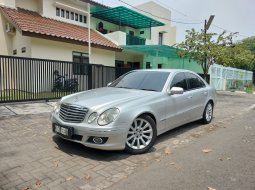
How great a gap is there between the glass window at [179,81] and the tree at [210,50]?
11938 millimetres

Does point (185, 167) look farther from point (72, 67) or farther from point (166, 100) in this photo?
point (72, 67)

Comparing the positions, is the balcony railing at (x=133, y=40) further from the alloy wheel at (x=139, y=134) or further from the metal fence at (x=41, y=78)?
the alloy wheel at (x=139, y=134)

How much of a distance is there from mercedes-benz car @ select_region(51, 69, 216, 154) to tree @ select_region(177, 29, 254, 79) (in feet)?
39.9

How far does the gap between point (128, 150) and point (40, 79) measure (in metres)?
6.91

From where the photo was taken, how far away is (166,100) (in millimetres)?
5160

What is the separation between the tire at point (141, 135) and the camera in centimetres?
446

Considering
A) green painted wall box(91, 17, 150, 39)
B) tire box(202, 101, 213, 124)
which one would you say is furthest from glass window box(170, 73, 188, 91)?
green painted wall box(91, 17, 150, 39)

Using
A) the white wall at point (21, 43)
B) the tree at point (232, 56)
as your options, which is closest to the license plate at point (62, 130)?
the white wall at point (21, 43)

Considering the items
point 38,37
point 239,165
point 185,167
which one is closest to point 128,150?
point 185,167

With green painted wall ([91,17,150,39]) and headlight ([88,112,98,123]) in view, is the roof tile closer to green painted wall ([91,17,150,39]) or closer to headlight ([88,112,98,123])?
green painted wall ([91,17,150,39])

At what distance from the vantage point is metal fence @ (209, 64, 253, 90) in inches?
915

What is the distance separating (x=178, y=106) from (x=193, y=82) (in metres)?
1.35

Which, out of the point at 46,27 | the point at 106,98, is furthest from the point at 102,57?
the point at 106,98

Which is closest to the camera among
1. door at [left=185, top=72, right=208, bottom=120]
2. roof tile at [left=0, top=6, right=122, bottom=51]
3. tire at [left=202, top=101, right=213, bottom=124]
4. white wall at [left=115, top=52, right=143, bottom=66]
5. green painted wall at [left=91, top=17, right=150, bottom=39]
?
door at [left=185, top=72, right=208, bottom=120]
